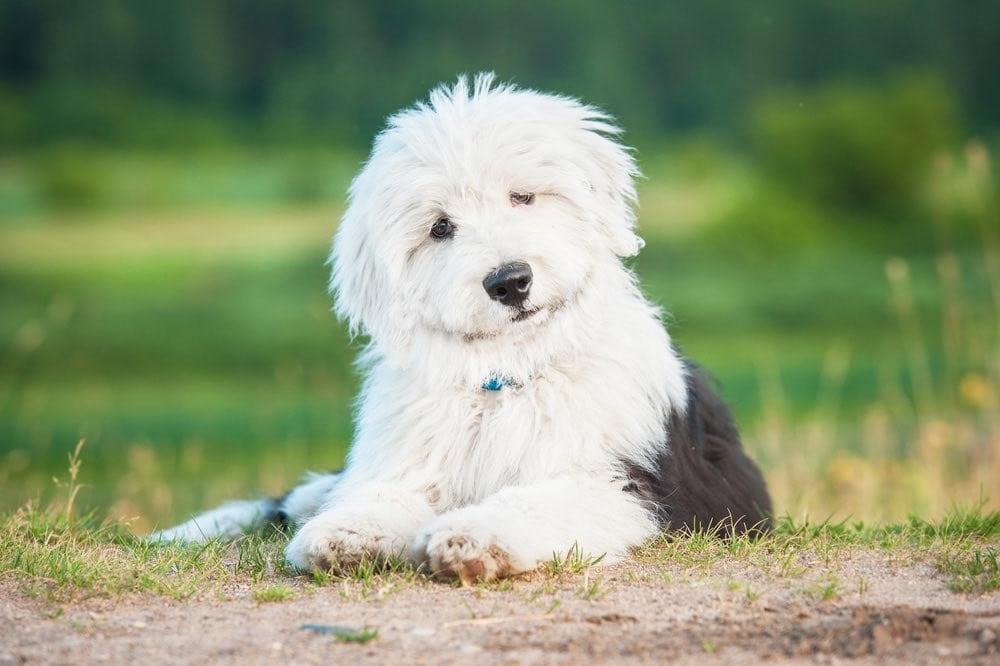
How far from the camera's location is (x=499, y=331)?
5324 mm

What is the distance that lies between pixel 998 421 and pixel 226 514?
502 centimetres

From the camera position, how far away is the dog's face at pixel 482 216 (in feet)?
17.1

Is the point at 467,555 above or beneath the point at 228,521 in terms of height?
above

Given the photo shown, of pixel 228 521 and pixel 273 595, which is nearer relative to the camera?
pixel 273 595

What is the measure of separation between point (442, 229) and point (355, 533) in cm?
124

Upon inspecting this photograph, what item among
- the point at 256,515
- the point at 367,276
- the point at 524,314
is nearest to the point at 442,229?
the point at 367,276

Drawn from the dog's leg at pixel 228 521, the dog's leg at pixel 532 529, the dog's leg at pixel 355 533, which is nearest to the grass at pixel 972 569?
the dog's leg at pixel 532 529

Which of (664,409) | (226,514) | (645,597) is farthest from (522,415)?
(226,514)

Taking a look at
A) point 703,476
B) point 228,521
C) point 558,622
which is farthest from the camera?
point 228,521

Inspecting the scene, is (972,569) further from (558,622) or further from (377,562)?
(377,562)

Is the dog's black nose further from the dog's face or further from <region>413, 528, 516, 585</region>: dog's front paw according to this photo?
<region>413, 528, 516, 585</region>: dog's front paw

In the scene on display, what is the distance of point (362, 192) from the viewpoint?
5.82 m

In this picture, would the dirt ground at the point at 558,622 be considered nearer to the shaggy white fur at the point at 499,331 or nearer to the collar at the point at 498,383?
the shaggy white fur at the point at 499,331

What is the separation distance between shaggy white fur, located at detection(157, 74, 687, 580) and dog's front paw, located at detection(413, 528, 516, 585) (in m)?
0.29
